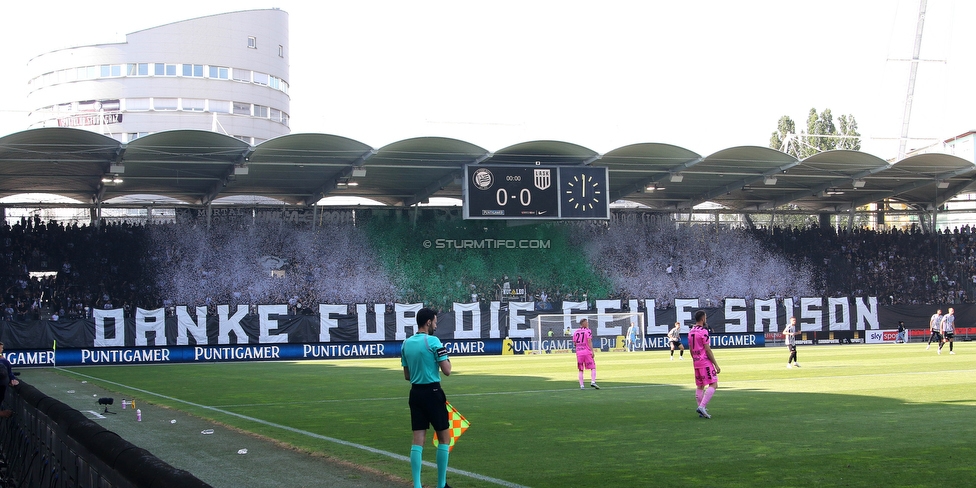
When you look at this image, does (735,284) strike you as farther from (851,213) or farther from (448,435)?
(448,435)

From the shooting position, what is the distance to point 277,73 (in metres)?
91.1

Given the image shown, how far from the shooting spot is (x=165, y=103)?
272ft

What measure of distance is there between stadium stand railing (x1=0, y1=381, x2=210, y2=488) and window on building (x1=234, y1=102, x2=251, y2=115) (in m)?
77.9

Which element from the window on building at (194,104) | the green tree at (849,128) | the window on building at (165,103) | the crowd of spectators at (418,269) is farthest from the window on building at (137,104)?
the green tree at (849,128)

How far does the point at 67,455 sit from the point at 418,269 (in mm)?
49203

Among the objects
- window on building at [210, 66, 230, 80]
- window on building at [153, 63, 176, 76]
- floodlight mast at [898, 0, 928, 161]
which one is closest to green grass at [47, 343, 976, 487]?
floodlight mast at [898, 0, 928, 161]

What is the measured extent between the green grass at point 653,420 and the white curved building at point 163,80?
57.7m

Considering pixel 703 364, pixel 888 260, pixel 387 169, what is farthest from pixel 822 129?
pixel 703 364

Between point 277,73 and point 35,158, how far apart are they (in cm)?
4952

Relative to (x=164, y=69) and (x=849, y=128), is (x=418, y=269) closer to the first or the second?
(x=164, y=69)

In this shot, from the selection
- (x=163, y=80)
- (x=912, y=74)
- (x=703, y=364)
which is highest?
(x=163, y=80)

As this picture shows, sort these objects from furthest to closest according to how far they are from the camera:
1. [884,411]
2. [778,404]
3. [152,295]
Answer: [152,295] → [778,404] → [884,411]

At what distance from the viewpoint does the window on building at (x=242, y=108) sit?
283 ft

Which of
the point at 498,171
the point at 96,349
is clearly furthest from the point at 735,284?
the point at 96,349
